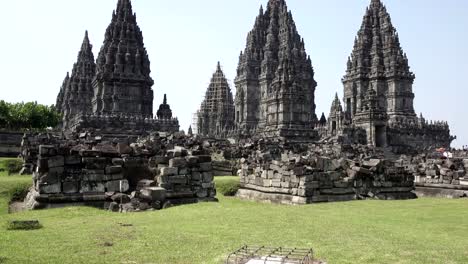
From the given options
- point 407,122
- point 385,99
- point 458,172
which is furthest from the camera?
point 385,99

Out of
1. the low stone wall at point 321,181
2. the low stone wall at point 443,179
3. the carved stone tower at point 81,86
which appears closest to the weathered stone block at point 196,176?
the low stone wall at point 321,181

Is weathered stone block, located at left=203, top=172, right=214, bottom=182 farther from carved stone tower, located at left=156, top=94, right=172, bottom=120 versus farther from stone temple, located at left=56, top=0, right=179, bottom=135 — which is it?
carved stone tower, located at left=156, top=94, right=172, bottom=120

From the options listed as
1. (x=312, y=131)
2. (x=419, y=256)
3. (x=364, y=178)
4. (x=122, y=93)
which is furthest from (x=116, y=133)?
(x=419, y=256)

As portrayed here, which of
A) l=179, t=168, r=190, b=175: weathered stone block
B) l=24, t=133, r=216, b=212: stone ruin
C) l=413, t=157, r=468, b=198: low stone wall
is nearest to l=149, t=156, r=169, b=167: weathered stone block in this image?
l=24, t=133, r=216, b=212: stone ruin

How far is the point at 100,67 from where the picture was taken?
186 ft

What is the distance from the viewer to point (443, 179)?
2195cm

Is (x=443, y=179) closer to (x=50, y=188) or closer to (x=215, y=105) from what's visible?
(x=50, y=188)

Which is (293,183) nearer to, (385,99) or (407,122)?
(407,122)

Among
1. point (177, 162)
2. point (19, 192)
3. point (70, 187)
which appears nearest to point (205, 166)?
point (177, 162)

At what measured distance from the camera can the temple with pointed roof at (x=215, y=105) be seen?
80688 mm

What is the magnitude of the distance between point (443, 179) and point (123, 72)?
40193 mm

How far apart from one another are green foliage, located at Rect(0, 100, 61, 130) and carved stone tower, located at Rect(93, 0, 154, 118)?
19.1ft

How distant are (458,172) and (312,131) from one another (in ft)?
113

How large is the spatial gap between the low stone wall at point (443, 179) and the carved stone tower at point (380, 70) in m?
42.0
